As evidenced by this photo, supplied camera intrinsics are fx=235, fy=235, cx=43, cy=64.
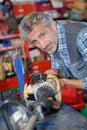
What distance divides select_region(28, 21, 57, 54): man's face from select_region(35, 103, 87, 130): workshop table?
380 millimetres

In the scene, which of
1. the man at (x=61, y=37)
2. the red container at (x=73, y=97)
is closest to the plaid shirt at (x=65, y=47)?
the man at (x=61, y=37)

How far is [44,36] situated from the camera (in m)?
1.22

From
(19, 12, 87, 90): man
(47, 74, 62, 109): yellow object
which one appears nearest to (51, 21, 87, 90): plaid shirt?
(19, 12, 87, 90): man

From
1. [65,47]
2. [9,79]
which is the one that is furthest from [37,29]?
[9,79]

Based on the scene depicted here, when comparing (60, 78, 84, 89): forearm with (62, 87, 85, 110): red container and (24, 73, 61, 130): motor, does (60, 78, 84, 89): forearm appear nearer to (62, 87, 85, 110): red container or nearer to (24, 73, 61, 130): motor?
(24, 73, 61, 130): motor

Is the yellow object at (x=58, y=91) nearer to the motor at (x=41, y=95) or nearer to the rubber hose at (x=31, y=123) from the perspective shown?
the motor at (x=41, y=95)

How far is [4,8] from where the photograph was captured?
2.68 metres

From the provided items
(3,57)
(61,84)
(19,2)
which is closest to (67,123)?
(61,84)

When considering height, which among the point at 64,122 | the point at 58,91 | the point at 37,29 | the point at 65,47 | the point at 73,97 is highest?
the point at 37,29

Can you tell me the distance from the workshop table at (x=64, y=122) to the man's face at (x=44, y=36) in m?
0.38

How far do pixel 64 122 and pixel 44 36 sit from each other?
45 cm

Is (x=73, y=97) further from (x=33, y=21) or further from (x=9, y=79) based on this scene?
(x=33, y=21)

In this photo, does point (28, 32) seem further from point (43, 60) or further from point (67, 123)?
point (43, 60)

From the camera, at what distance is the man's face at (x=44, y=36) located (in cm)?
121
